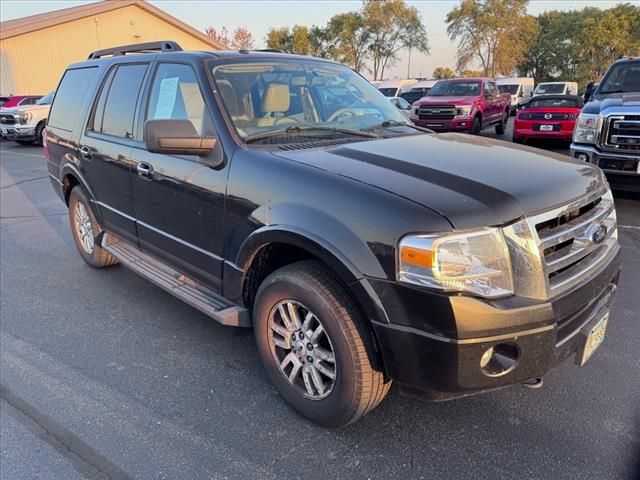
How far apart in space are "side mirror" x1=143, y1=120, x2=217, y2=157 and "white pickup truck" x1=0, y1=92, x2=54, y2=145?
1598 cm

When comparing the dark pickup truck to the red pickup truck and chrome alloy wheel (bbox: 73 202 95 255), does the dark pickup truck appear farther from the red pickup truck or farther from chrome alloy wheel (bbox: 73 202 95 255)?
the red pickup truck

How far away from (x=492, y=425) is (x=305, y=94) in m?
2.36

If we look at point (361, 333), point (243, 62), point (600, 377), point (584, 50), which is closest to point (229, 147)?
point (243, 62)

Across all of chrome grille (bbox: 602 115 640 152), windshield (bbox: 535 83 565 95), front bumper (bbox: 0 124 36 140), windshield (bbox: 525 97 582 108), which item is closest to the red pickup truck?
windshield (bbox: 525 97 582 108)

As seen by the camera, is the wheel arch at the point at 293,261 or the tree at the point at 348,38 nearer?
the wheel arch at the point at 293,261

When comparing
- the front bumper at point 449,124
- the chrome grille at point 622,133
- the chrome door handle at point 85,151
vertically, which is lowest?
the front bumper at point 449,124

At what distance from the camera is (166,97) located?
339cm

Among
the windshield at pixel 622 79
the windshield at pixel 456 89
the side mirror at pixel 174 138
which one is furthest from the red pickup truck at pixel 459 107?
the side mirror at pixel 174 138

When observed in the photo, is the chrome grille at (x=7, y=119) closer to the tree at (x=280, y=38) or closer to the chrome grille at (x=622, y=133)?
the chrome grille at (x=622, y=133)

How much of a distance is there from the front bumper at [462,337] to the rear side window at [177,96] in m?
1.74

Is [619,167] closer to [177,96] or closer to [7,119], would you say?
[177,96]

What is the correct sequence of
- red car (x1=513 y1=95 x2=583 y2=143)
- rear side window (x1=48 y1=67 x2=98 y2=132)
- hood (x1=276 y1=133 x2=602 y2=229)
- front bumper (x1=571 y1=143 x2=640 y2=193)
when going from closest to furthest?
hood (x1=276 y1=133 x2=602 y2=229) < rear side window (x1=48 y1=67 x2=98 y2=132) < front bumper (x1=571 y1=143 x2=640 y2=193) < red car (x1=513 y1=95 x2=583 y2=143)

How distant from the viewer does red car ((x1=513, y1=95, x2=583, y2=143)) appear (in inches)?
491

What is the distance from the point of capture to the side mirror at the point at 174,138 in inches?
106
